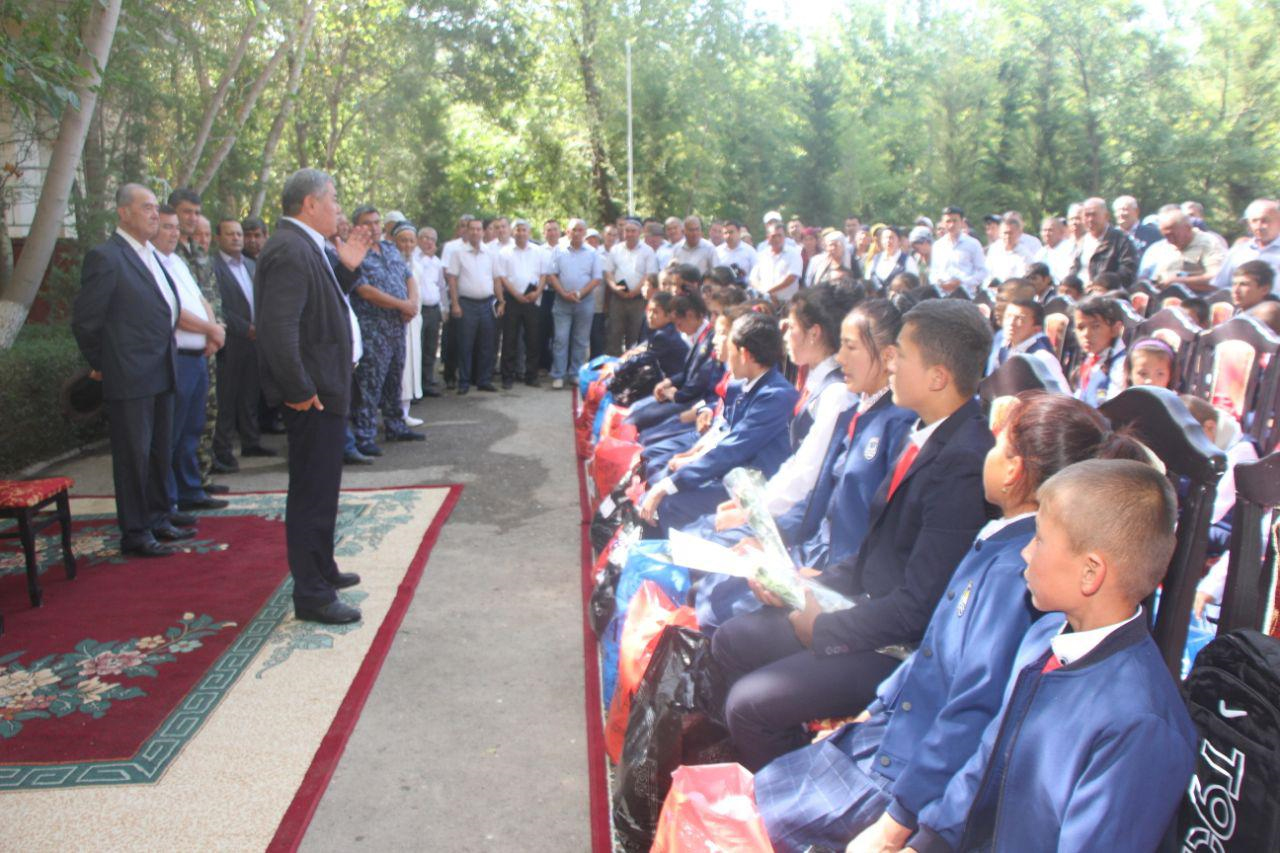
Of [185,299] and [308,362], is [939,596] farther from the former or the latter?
[185,299]

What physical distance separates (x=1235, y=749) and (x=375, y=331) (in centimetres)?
670

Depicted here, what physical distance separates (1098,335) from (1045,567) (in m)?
3.87

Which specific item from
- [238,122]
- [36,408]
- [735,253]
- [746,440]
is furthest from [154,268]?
[735,253]

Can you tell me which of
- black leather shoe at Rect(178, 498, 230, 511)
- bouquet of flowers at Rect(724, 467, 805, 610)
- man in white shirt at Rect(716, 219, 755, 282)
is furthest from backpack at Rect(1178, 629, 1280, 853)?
man in white shirt at Rect(716, 219, 755, 282)

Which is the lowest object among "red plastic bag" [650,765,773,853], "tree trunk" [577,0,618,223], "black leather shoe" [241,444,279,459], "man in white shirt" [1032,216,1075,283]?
"red plastic bag" [650,765,773,853]

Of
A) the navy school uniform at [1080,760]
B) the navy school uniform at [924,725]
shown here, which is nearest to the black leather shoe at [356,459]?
the navy school uniform at [924,725]

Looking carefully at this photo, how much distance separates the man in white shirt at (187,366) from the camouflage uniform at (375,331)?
4.58 feet

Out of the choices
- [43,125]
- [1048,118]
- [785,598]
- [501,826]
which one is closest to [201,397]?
[501,826]

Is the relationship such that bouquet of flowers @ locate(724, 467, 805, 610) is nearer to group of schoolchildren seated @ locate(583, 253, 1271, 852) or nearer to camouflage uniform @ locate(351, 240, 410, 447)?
group of schoolchildren seated @ locate(583, 253, 1271, 852)

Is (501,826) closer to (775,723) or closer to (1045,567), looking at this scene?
(775,723)

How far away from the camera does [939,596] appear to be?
2.33 meters

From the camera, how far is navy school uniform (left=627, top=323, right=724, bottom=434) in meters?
5.90

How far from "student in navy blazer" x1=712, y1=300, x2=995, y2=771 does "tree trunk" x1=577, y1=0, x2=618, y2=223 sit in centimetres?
1690

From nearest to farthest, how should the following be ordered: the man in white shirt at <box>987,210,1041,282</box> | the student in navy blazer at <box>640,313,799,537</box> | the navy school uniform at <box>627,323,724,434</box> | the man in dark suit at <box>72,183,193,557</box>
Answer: the student in navy blazer at <box>640,313,799,537</box>
the man in dark suit at <box>72,183,193,557</box>
the navy school uniform at <box>627,323,724,434</box>
the man in white shirt at <box>987,210,1041,282</box>
